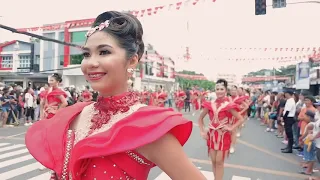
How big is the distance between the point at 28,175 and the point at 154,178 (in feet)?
7.75

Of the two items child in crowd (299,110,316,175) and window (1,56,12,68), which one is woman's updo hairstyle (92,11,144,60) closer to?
child in crowd (299,110,316,175)

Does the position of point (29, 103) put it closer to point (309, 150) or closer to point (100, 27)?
point (309, 150)

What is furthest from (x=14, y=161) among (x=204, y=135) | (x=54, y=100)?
(x=204, y=135)

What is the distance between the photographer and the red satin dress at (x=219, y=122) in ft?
15.0

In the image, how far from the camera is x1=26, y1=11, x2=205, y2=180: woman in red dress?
43.4 inches

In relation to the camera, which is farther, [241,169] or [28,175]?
[241,169]

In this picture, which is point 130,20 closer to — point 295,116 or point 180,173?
point 180,173

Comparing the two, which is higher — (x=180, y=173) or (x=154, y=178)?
(x=180, y=173)

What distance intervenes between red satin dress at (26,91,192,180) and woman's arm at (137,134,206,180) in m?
0.04

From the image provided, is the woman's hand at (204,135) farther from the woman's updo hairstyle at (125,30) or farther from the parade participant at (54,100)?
the woman's updo hairstyle at (125,30)

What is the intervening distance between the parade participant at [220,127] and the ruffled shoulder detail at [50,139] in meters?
3.47

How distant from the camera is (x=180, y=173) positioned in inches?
42.9

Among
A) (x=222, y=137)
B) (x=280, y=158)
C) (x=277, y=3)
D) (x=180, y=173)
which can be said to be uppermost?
(x=277, y=3)

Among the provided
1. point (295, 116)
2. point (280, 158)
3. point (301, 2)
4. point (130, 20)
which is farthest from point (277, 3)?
point (130, 20)
